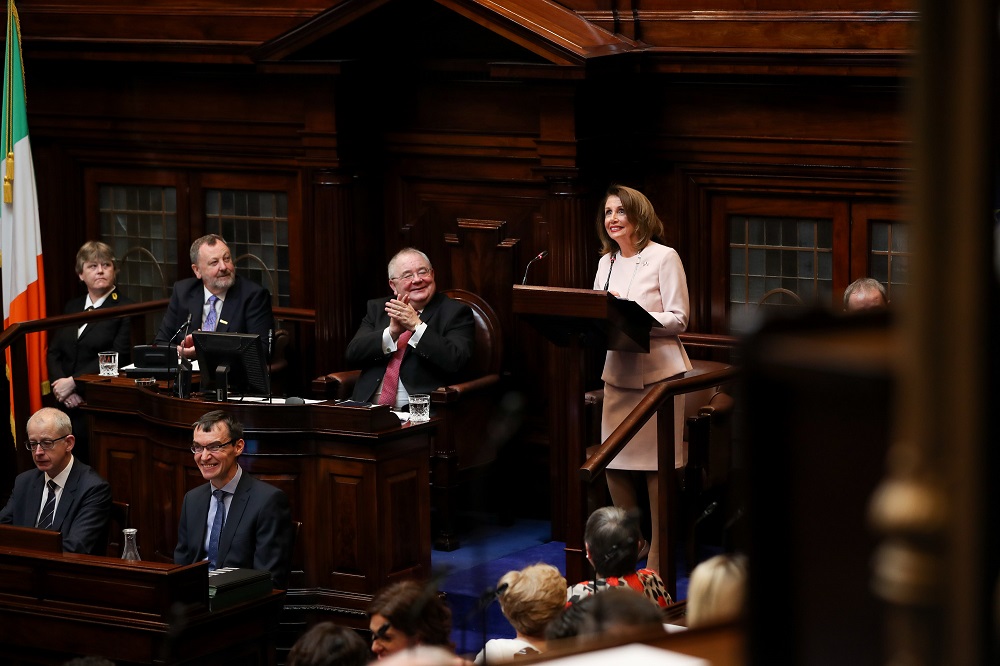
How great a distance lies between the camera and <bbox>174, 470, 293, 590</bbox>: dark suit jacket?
6.12 m

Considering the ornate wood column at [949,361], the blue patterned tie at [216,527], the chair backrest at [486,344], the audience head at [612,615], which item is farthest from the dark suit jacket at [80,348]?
A: the ornate wood column at [949,361]

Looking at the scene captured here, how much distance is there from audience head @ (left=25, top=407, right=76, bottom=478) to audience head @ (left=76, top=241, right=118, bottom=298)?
6.51ft

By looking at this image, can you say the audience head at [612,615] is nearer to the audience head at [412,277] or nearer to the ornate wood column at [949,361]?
the ornate wood column at [949,361]

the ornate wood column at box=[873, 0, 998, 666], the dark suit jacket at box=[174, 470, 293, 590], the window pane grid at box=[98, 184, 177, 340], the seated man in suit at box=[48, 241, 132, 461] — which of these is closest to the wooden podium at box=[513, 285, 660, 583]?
the dark suit jacket at box=[174, 470, 293, 590]

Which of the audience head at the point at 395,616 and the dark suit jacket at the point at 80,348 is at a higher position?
the dark suit jacket at the point at 80,348

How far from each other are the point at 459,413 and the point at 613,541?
303cm

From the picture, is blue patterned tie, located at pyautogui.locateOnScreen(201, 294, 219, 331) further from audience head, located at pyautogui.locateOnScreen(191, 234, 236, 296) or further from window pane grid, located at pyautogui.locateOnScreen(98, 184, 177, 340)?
window pane grid, located at pyautogui.locateOnScreen(98, 184, 177, 340)

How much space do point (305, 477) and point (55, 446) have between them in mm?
1143

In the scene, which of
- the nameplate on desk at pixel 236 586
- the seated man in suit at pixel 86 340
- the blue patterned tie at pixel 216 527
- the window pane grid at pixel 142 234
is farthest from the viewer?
the window pane grid at pixel 142 234

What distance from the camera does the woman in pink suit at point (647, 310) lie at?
20.9ft

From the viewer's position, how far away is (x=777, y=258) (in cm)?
735

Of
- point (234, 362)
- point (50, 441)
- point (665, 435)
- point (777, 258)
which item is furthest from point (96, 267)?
point (665, 435)

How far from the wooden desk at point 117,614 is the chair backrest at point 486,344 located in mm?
2168

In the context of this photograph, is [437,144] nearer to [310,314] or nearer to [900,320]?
[310,314]
